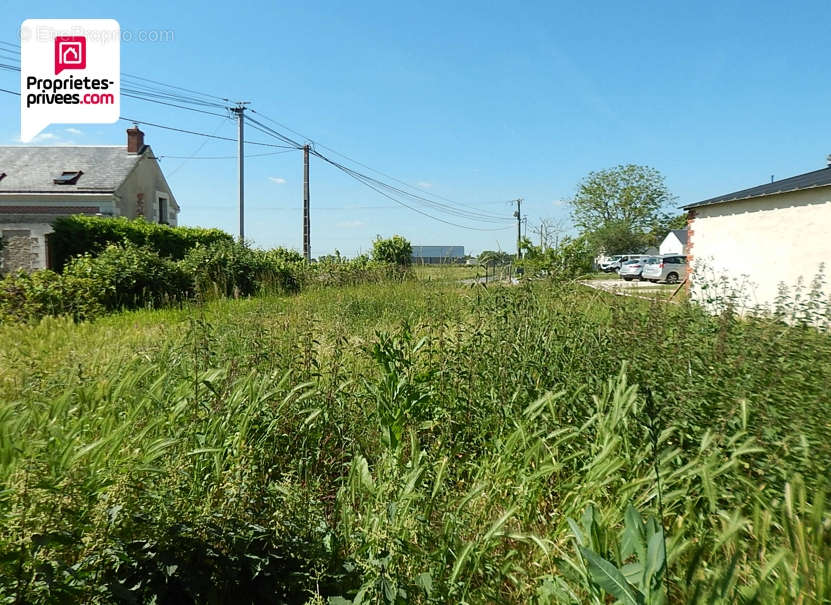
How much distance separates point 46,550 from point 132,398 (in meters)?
1.54

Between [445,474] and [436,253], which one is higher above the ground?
[436,253]

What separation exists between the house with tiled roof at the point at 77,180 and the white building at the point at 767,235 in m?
24.2

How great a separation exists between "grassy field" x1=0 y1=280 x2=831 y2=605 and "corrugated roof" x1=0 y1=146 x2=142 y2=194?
2532 centimetres

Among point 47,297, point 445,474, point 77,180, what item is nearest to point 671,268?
point 47,297

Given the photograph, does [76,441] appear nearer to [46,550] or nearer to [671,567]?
[46,550]

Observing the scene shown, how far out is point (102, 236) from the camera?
1388 cm

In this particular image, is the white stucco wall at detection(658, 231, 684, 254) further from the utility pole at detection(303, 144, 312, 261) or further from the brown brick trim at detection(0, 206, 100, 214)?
the brown brick trim at detection(0, 206, 100, 214)

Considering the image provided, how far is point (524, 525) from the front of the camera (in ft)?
7.59

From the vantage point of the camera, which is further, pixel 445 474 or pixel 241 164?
pixel 241 164

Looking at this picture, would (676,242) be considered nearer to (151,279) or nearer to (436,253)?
(436,253)

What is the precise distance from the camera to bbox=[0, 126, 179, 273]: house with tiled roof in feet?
80.0

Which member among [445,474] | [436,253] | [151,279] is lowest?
[445,474]

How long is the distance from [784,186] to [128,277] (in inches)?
518

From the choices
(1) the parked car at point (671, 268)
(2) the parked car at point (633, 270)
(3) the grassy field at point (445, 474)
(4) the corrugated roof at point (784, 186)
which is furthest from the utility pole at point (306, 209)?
(2) the parked car at point (633, 270)
